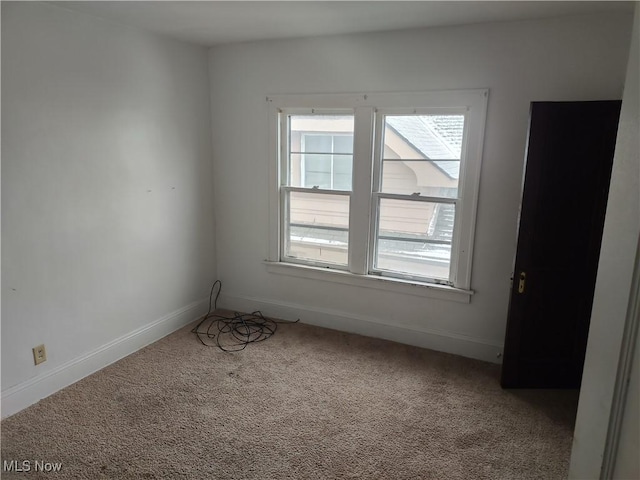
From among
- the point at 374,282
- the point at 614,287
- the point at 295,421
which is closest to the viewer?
the point at 614,287

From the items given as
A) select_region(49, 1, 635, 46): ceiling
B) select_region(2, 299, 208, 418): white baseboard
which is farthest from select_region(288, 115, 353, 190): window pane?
select_region(2, 299, 208, 418): white baseboard

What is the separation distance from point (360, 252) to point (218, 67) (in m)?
2.00

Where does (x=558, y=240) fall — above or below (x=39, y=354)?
above

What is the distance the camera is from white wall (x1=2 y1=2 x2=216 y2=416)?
238 cm

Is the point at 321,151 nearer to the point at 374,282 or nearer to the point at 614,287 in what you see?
the point at 374,282

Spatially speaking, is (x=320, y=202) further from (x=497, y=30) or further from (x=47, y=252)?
(x=47, y=252)

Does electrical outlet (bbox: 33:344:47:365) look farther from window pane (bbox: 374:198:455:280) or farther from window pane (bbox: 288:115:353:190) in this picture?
window pane (bbox: 374:198:455:280)

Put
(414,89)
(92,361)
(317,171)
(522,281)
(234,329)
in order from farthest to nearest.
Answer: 1. (234,329)
2. (317,171)
3. (414,89)
4. (92,361)
5. (522,281)

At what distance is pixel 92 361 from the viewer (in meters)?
2.92

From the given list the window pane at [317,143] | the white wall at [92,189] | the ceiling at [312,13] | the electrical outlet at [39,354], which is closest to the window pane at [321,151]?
the window pane at [317,143]

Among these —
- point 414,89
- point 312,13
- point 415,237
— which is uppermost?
point 312,13

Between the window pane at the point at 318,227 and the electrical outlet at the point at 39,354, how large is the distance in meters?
1.94

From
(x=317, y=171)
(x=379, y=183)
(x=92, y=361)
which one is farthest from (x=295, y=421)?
(x=317, y=171)

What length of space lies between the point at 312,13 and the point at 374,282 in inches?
78.8
